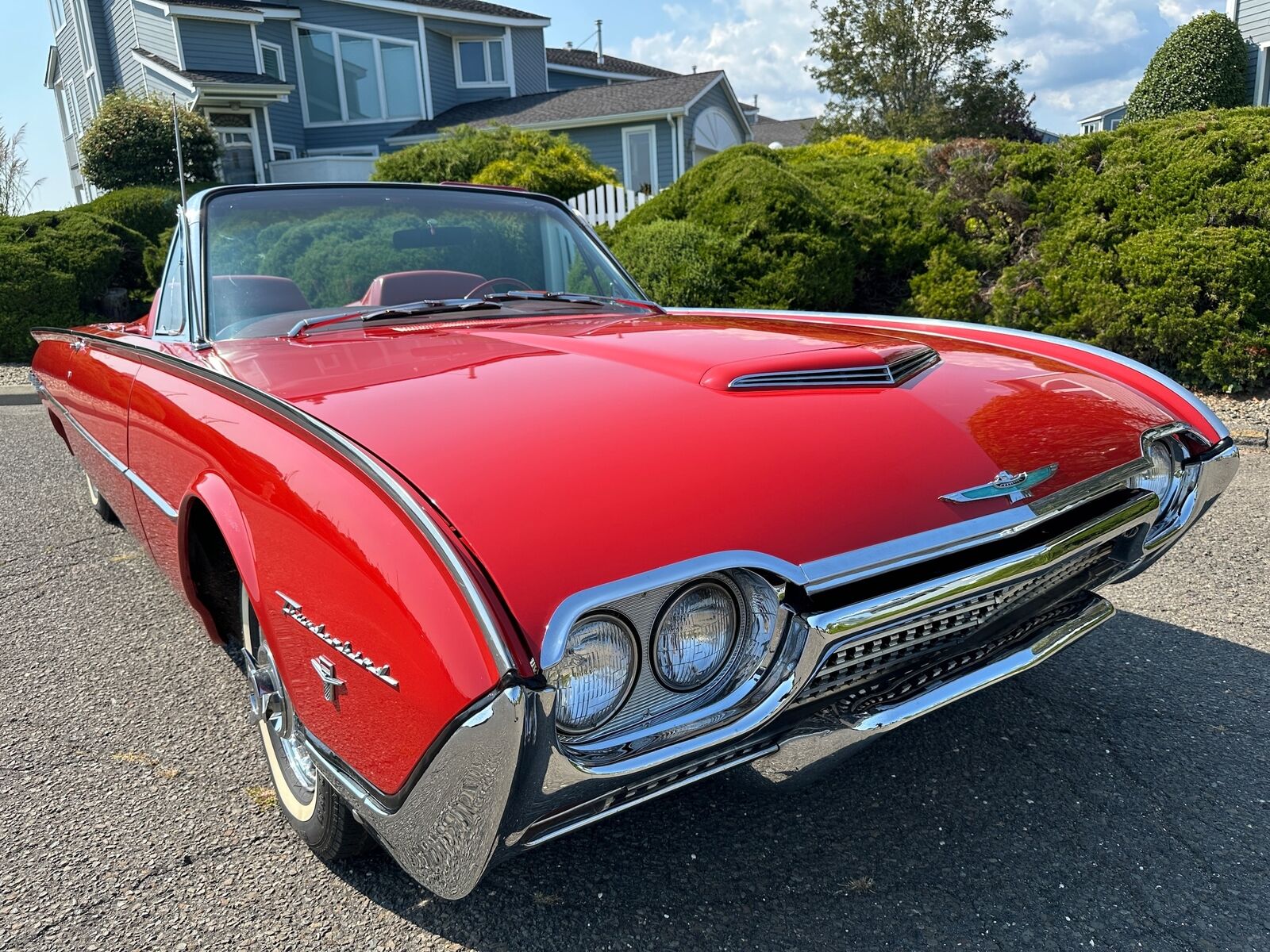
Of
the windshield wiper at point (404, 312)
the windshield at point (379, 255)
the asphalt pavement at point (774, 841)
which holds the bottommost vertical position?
the asphalt pavement at point (774, 841)

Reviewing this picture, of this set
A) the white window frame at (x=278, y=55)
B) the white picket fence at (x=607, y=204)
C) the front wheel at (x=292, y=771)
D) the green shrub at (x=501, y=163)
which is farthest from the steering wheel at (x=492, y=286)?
the white window frame at (x=278, y=55)

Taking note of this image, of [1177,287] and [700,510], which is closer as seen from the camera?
[700,510]

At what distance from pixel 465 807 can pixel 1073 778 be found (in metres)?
Answer: 1.49

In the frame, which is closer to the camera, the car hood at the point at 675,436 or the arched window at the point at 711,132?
the car hood at the point at 675,436

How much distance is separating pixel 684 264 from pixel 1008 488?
5396 millimetres

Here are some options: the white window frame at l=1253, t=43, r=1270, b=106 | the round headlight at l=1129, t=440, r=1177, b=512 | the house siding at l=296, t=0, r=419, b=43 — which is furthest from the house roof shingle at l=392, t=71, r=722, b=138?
the round headlight at l=1129, t=440, r=1177, b=512

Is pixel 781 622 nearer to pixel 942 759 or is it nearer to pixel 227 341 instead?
pixel 942 759

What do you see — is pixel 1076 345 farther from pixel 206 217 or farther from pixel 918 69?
pixel 918 69

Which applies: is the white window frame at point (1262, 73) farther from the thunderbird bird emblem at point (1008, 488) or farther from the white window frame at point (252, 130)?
the white window frame at point (252, 130)

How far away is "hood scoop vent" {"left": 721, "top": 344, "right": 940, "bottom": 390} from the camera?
177 centimetres

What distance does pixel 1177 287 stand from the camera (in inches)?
222

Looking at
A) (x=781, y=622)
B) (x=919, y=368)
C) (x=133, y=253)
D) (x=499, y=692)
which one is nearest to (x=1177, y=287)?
(x=919, y=368)

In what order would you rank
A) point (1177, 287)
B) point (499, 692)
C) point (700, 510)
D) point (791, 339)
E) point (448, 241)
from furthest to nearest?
point (1177, 287), point (448, 241), point (791, 339), point (700, 510), point (499, 692)

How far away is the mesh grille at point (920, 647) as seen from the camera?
4.93ft
